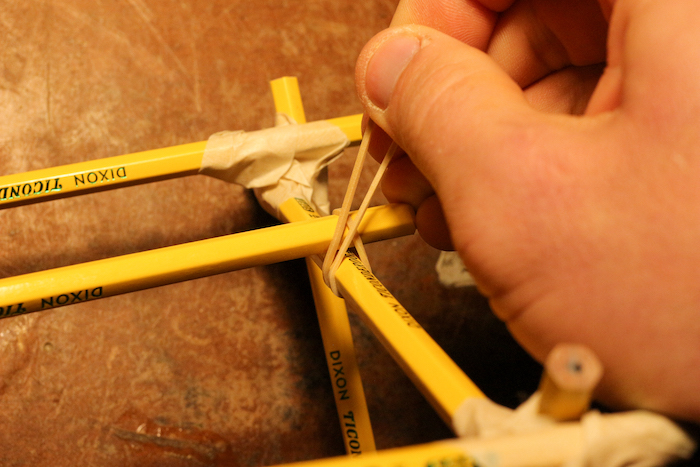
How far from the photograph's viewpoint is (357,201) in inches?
32.6

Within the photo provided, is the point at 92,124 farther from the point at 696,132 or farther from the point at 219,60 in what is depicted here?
the point at 696,132

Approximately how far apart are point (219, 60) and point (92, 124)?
0.22 meters

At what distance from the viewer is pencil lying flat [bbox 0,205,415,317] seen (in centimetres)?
44

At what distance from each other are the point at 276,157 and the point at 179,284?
257mm

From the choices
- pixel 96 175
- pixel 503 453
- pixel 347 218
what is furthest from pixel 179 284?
pixel 503 453

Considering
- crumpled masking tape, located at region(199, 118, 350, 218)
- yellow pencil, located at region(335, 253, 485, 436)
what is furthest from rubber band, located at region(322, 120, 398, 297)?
crumpled masking tape, located at region(199, 118, 350, 218)

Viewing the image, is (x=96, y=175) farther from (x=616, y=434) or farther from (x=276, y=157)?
(x=616, y=434)

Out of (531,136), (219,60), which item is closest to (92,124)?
(219,60)

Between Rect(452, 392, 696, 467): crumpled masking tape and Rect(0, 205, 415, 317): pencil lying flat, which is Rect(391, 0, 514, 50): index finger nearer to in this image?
Rect(0, 205, 415, 317): pencil lying flat

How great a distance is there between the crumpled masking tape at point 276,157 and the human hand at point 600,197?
0.83 feet

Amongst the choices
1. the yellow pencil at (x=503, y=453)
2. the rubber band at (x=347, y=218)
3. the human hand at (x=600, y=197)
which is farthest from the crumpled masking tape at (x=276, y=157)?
the yellow pencil at (x=503, y=453)

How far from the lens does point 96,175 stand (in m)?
0.57

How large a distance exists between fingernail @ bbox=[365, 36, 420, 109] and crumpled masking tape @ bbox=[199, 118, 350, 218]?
20 centimetres

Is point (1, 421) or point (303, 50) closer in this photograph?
point (1, 421)
